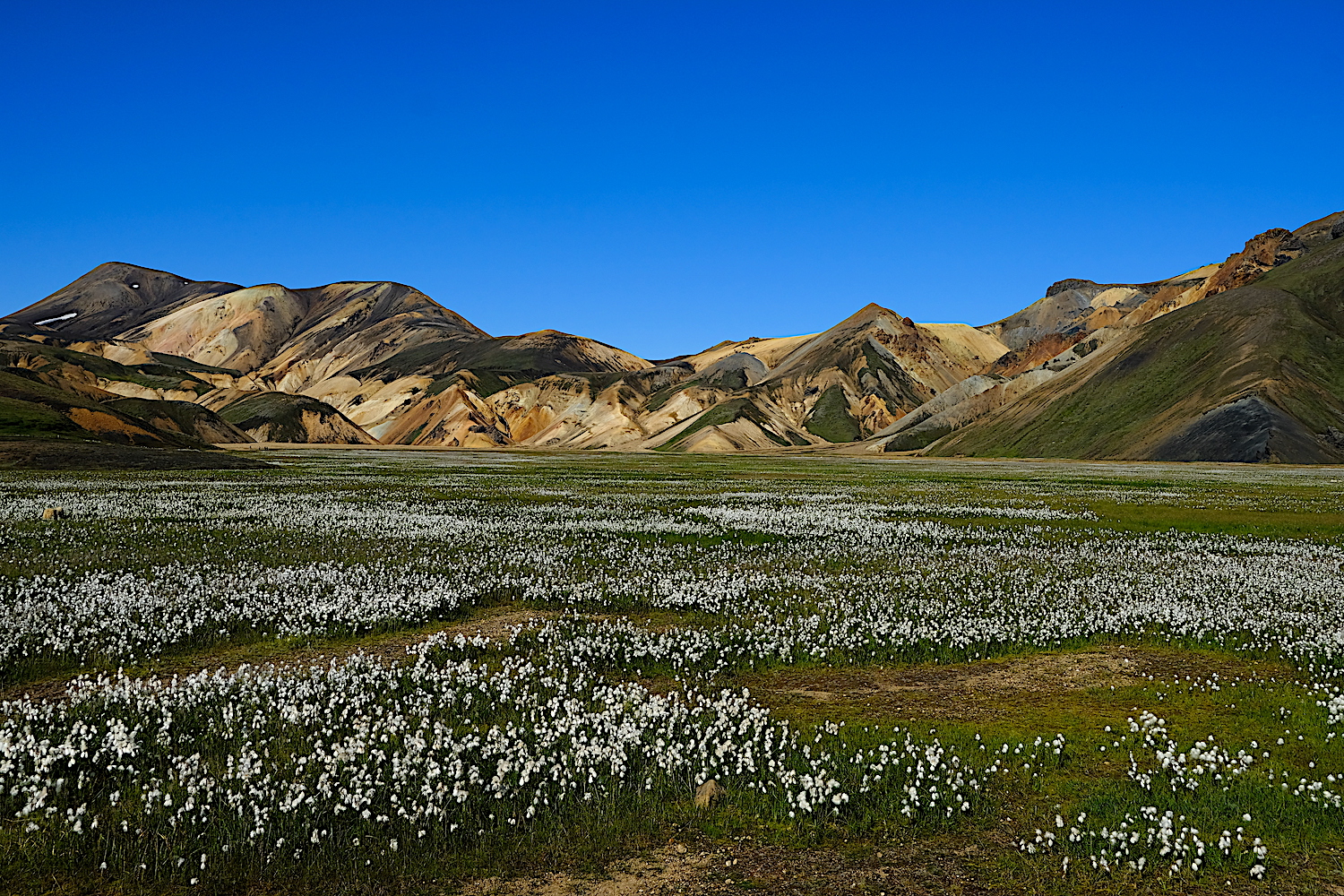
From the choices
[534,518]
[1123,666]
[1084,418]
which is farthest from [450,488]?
[1084,418]

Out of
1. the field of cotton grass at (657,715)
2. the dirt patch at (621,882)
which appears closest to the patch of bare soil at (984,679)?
the field of cotton grass at (657,715)

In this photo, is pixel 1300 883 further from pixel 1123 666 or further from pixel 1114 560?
pixel 1114 560

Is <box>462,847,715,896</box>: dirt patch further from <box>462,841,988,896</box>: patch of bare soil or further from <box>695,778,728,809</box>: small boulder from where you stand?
<box>695,778,728,809</box>: small boulder

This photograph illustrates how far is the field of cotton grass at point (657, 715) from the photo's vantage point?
710cm

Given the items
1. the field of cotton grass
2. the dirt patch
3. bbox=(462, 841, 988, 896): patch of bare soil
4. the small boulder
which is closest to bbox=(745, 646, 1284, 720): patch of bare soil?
the field of cotton grass

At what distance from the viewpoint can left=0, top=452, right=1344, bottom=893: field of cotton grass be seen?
7.10 meters

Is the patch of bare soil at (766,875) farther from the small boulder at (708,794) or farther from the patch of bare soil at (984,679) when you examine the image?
Answer: the patch of bare soil at (984,679)

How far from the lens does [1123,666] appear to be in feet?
43.8

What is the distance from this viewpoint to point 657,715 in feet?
32.6

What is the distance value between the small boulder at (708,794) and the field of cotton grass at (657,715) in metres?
0.10

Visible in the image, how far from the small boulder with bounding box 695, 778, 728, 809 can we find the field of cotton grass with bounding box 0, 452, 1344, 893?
0.32 feet

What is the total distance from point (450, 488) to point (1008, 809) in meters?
44.0

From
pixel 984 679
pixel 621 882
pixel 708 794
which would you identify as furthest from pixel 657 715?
pixel 984 679

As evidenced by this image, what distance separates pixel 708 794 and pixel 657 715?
1877 mm
